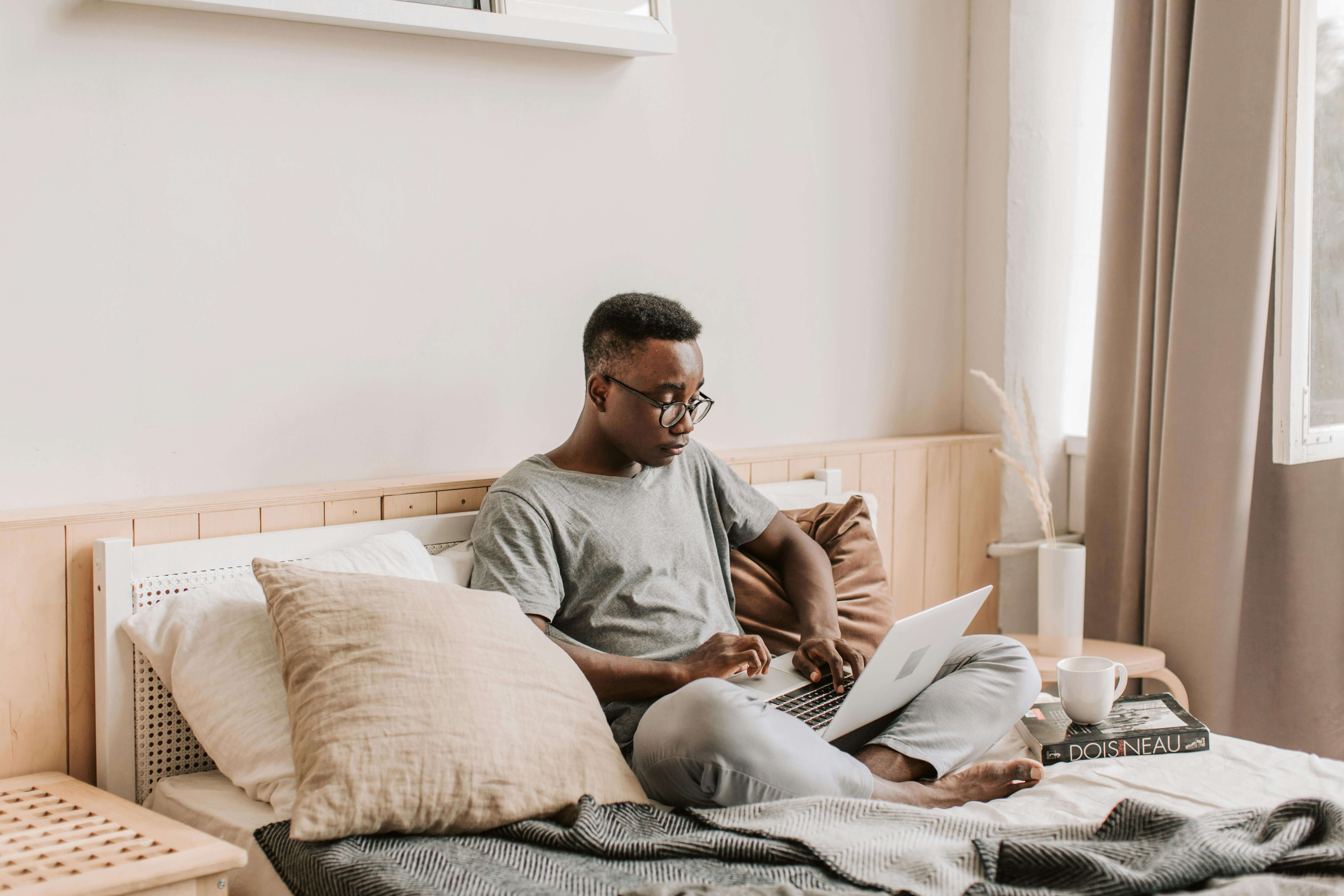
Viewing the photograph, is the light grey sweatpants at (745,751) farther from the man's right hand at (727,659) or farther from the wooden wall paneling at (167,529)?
the wooden wall paneling at (167,529)

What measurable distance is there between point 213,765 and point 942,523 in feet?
5.62

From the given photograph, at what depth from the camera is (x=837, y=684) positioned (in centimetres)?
173

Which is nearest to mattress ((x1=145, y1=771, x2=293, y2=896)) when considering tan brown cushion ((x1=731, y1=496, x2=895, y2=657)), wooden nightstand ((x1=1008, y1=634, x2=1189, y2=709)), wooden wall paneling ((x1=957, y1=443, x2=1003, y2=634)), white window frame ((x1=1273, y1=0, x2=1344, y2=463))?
tan brown cushion ((x1=731, y1=496, x2=895, y2=657))

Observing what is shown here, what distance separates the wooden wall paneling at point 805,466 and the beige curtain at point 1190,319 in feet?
2.45

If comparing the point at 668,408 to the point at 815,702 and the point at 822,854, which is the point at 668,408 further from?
the point at 822,854

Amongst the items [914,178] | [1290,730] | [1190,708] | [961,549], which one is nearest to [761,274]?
[914,178]

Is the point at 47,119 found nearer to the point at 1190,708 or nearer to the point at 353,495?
the point at 353,495

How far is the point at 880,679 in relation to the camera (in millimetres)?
1561

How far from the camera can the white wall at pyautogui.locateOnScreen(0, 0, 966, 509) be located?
1.74 meters

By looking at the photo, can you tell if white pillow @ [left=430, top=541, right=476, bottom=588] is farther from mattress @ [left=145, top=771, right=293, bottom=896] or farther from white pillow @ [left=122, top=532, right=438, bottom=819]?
mattress @ [left=145, top=771, right=293, bottom=896]

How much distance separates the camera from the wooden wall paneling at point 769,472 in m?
2.37

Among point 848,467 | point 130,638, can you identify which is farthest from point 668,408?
point 130,638

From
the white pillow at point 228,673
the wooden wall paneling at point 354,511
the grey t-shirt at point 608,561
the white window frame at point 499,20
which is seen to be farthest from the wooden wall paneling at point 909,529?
the white pillow at point 228,673

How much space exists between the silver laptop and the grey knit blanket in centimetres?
22
